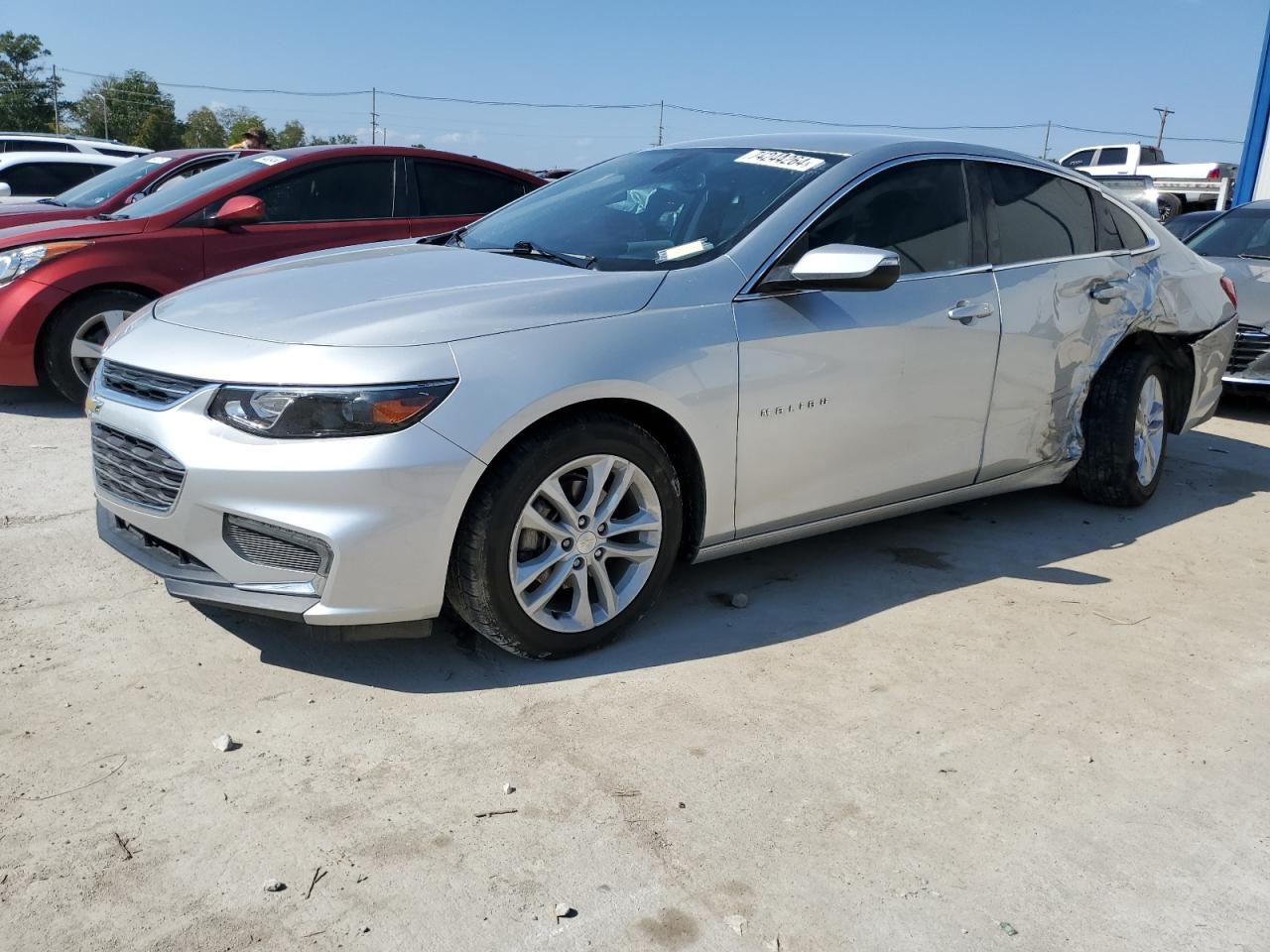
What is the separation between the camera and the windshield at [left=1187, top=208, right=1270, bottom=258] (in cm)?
813

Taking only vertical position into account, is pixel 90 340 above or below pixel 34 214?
below

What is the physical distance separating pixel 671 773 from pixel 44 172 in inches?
497

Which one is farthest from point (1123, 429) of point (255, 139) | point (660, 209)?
point (255, 139)

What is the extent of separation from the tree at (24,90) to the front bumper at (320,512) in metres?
79.2

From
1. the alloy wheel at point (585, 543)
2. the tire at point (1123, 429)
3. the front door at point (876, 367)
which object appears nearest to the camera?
the alloy wheel at point (585, 543)

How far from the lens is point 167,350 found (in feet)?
10.5

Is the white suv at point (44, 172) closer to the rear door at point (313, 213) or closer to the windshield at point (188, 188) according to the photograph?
the windshield at point (188, 188)

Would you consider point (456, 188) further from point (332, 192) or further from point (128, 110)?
point (128, 110)

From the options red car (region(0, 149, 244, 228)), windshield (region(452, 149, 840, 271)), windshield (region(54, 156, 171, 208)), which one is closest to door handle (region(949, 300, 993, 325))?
windshield (region(452, 149, 840, 271))

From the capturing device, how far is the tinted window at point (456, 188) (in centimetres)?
734

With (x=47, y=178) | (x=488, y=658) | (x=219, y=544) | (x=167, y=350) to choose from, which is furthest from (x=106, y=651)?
(x=47, y=178)

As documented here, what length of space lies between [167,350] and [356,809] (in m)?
1.46

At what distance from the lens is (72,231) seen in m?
6.38

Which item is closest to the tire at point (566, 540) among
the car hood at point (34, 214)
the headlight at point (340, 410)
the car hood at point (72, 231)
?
the headlight at point (340, 410)
